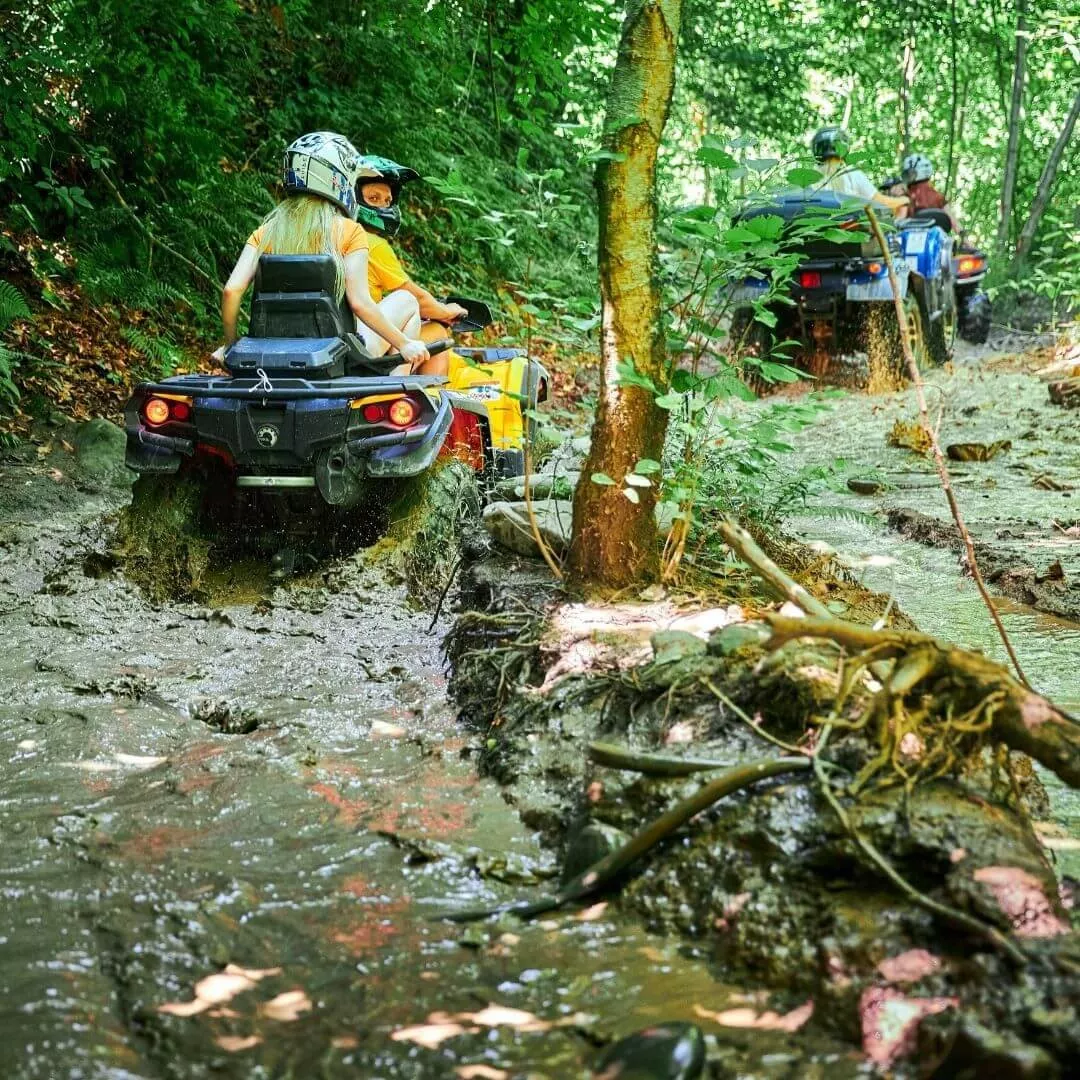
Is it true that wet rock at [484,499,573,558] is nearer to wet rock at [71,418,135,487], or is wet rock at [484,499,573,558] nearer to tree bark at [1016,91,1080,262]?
wet rock at [71,418,135,487]

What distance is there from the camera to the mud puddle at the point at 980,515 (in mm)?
4500

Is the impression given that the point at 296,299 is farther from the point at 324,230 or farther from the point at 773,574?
the point at 773,574

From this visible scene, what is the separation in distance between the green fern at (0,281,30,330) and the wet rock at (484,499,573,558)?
4043 mm

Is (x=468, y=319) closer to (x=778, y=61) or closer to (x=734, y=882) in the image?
(x=734, y=882)

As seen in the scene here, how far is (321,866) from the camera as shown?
8.83ft

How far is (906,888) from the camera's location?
7.00 ft

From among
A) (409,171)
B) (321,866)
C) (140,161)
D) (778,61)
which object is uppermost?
(778,61)

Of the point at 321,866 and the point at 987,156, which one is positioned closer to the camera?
the point at 321,866

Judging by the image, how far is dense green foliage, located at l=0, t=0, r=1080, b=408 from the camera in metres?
7.41

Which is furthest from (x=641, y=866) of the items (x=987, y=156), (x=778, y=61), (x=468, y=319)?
(x=987, y=156)

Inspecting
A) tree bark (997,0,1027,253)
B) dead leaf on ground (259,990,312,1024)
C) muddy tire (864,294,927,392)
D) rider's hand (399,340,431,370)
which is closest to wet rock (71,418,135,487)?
rider's hand (399,340,431,370)

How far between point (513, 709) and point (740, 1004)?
140 cm

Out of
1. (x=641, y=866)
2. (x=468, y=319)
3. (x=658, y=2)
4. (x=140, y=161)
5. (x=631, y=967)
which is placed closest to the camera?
(x=631, y=967)

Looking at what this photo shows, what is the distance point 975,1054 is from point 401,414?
11.4ft
